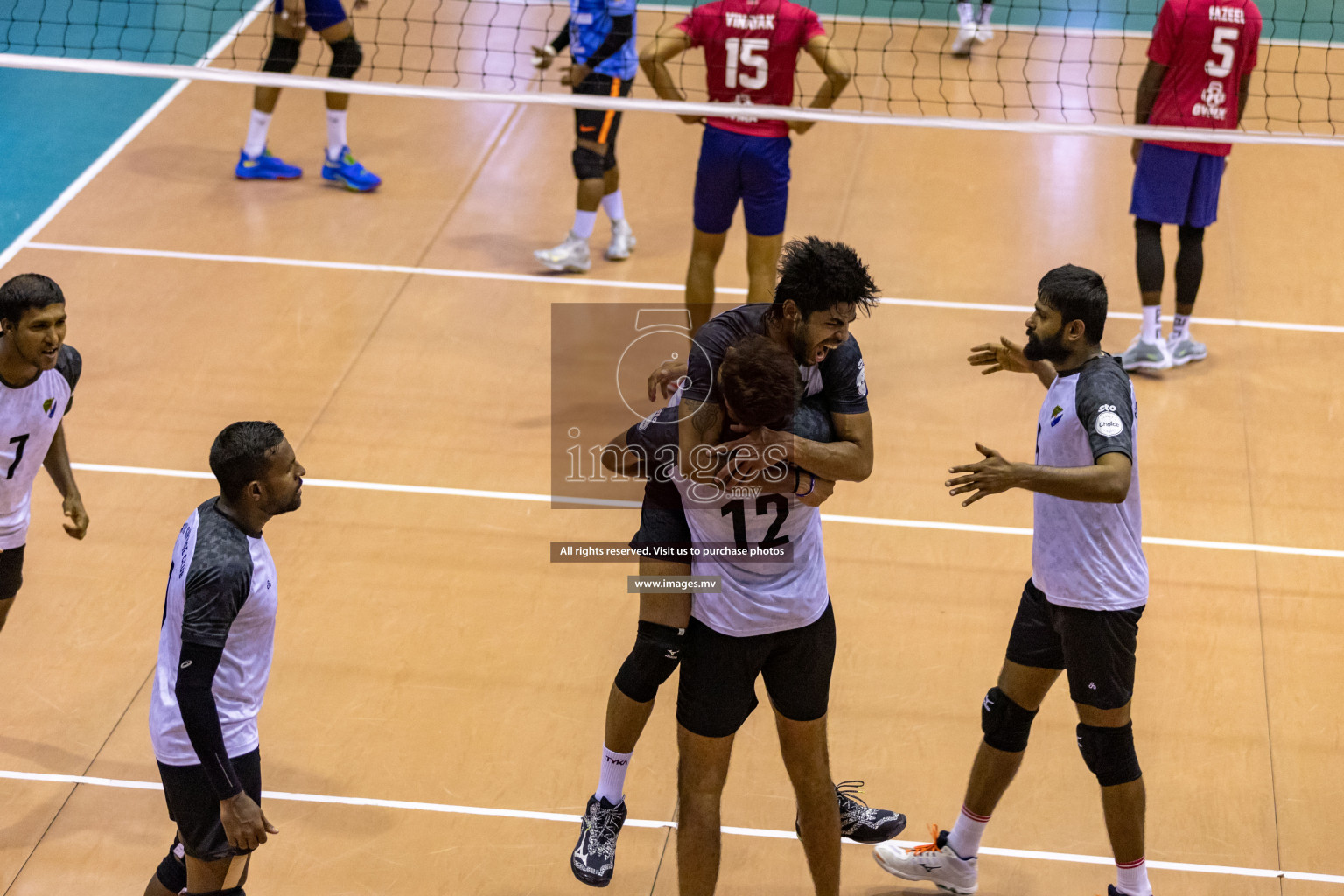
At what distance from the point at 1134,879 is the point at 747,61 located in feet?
14.7

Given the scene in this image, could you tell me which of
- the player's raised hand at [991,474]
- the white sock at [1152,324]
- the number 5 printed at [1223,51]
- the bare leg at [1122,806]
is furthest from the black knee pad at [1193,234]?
the player's raised hand at [991,474]

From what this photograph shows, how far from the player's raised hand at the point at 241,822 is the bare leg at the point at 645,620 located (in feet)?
3.79

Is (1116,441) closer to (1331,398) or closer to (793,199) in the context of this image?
(1331,398)

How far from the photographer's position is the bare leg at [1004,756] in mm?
4301

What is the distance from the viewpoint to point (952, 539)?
636 centimetres

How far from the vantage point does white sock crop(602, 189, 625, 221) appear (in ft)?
28.3

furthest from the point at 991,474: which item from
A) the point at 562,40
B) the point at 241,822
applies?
the point at 562,40

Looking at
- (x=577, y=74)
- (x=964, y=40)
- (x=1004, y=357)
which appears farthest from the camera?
(x=964, y=40)

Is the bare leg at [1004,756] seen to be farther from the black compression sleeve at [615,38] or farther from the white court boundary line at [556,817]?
the black compression sleeve at [615,38]

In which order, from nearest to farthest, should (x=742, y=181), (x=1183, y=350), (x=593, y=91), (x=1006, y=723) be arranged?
(x=1006, y=723) < (x=742, y=181) < (x=1183, y=350) < (x=593, y=91)

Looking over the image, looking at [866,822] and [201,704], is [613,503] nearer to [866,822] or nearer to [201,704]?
[866,822]

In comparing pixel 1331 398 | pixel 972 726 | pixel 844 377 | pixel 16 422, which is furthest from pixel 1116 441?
pixel 1331 398

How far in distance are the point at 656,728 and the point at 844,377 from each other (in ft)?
6.68

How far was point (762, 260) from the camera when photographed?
24.0ft
